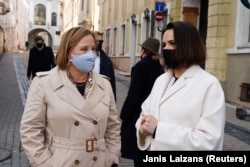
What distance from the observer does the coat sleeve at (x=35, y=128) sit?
2.50 meters

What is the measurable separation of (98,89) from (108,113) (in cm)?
18

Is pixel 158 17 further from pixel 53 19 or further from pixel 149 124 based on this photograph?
pixel 53 19

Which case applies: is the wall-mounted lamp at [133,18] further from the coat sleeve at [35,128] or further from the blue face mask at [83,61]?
the coat sleeve at [35,128]

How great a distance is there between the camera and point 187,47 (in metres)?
2.40

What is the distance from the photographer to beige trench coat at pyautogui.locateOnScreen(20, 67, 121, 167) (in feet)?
8.26

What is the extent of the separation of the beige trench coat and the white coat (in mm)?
417

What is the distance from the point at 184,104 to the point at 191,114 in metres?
0.07

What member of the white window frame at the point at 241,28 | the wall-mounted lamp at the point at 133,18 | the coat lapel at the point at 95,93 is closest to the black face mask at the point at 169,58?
the coat lapel at the point at 95,93

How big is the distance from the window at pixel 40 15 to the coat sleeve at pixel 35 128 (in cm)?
8350

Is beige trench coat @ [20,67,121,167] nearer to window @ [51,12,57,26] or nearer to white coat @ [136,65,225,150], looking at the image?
white coat @ [136,65,225,150]

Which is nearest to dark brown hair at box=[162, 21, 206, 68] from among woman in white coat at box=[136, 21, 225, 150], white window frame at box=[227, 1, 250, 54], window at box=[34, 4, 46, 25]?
woman in white coat at box=[136, 21, 225, 150]

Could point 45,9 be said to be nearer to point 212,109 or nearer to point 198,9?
point 198,9

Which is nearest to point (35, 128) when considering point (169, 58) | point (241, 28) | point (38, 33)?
point (169, 58)

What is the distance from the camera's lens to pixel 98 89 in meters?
2.73
